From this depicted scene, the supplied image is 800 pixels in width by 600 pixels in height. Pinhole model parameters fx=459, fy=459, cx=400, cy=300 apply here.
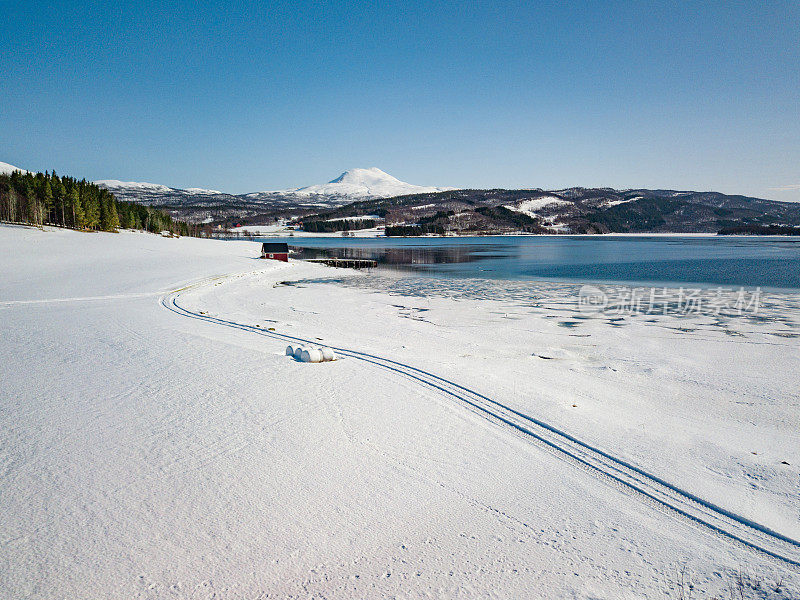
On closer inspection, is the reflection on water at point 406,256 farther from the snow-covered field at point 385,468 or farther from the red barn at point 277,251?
the snow-covered field at point 385,468

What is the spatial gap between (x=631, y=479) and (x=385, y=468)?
2.56 meters

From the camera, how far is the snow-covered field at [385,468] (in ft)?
10.9

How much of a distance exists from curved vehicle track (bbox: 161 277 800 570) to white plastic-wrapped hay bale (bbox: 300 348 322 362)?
2.00 m

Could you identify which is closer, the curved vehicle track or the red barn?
the curved vehicle track

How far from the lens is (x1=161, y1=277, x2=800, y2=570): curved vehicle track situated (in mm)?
3840

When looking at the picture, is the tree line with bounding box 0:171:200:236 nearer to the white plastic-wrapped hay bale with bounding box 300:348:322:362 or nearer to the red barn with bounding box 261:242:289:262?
the red barn with bounding box 261:242:289:262

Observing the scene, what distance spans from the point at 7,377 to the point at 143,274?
2550 cm

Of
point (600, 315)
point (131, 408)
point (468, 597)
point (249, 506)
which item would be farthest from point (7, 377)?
point (600, 315)

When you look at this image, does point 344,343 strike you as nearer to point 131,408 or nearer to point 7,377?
point 131,408

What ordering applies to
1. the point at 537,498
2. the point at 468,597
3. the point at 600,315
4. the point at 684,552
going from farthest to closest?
the point at 600,315, the point at 537,498, the point at 684,552, the point at 468,597

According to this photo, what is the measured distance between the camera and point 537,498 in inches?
172

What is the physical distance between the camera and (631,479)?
4.76 m

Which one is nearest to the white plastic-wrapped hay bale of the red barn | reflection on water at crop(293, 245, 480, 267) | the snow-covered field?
the snow-covered field

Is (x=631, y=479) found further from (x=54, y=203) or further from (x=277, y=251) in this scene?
(x=54, y=203)
